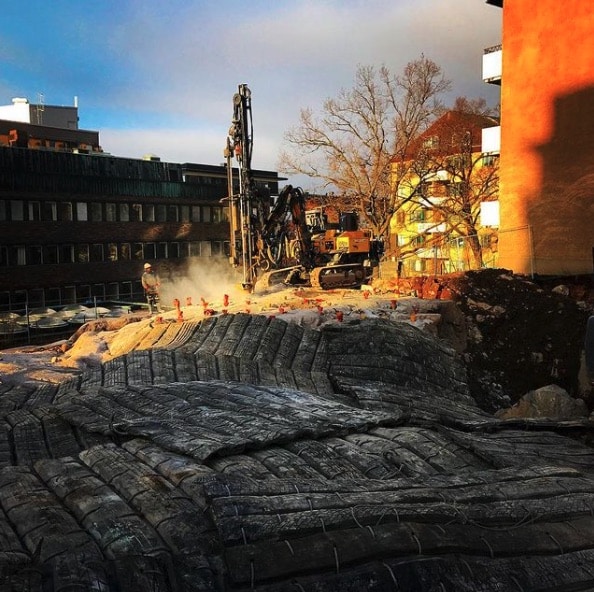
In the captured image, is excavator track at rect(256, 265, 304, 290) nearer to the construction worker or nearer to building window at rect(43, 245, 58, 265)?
the construction worker

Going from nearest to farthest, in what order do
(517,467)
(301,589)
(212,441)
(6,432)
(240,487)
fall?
1. (301,589)
2. (240,487)
3. (212,441)
4. (517,467)
5. (6,432)

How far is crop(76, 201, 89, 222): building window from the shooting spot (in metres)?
34.0

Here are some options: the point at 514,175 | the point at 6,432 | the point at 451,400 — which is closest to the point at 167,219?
the point at 514,175

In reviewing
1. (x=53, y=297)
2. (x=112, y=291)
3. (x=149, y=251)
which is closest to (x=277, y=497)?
(x=53, y=297)

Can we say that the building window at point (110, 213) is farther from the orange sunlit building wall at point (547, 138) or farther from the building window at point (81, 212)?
the orange sunlit building wall at point (547, 138)

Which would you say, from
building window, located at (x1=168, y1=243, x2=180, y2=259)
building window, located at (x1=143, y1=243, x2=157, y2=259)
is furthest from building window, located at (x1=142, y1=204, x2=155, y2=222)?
building window, located at (x1=168, y1=243, x2=180, y2=259)

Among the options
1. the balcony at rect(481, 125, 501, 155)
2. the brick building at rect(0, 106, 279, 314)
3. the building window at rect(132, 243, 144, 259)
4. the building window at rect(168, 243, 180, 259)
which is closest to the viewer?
the balcony at rect(481, 125, 501, 155)

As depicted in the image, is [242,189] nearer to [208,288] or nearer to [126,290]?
[208,288]

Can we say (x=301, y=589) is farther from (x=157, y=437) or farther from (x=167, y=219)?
(x=167, y=219)

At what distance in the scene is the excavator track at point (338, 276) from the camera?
67.1 ft

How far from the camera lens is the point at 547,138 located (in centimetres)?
2153

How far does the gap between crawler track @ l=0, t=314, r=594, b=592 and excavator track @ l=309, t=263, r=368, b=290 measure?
13.2m

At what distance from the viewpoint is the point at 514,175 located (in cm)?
2288

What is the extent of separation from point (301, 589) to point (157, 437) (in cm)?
228
